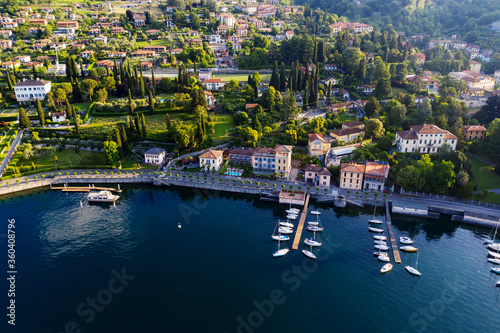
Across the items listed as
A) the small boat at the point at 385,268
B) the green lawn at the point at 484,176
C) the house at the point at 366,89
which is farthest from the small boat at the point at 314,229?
the house at the point at 366,89

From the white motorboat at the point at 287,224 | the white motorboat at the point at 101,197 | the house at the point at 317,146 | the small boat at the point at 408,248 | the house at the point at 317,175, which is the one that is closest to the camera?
the small boat at the point at 408,248

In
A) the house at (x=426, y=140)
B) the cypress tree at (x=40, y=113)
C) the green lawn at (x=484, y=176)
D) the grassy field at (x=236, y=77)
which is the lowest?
the green lawn at (x=484, y=176)

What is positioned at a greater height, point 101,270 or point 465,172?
point 465,172

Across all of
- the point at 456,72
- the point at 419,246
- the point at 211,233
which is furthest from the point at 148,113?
the point at 456,72

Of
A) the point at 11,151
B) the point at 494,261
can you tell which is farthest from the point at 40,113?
the point at 494,261

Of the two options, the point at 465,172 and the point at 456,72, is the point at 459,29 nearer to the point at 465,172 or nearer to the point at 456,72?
the point at 456,72

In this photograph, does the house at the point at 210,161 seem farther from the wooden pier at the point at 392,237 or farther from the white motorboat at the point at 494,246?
the white motorboat at the point at 494,246

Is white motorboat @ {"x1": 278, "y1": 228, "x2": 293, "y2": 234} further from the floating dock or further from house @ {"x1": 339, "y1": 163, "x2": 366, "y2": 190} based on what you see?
the floating dock
